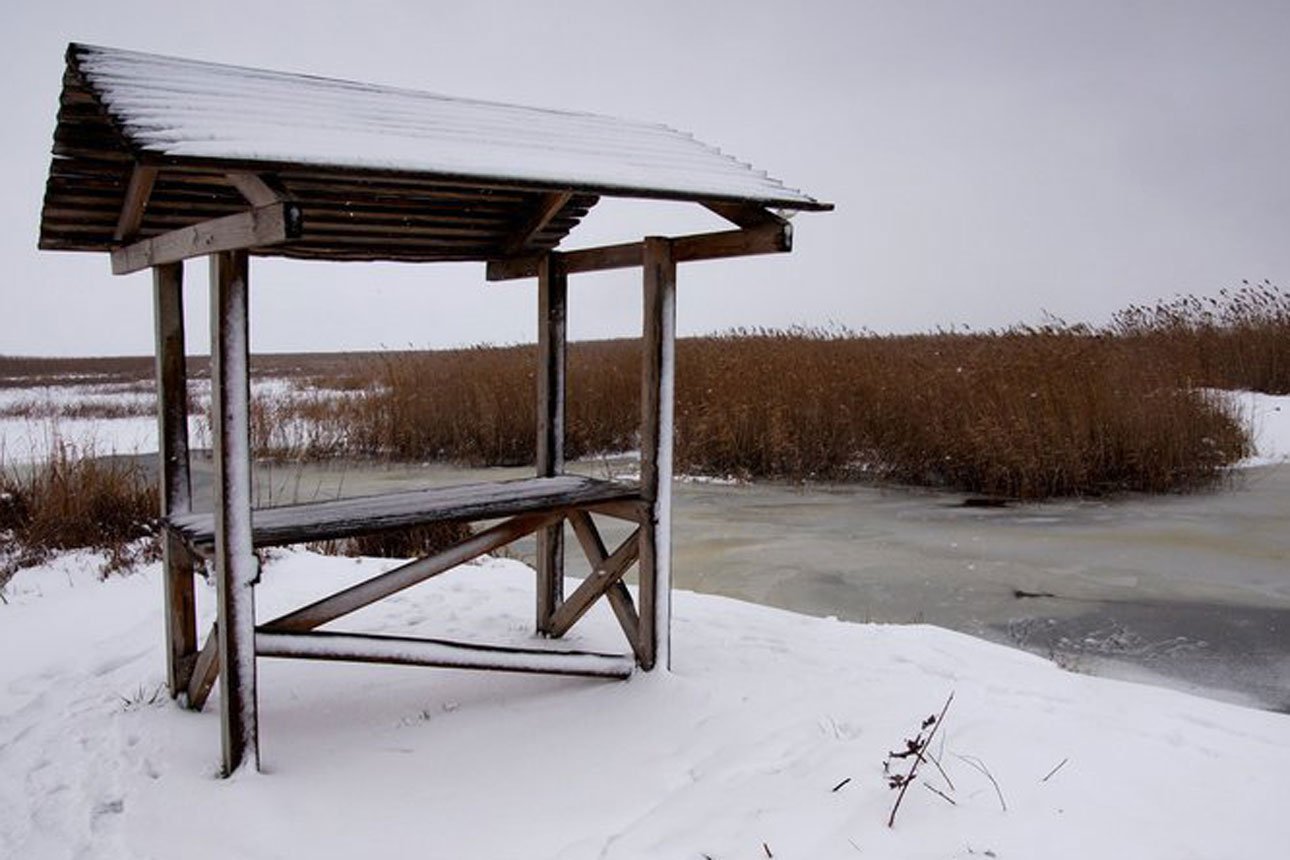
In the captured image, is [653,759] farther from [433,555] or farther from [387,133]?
[387,133]

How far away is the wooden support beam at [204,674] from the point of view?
3.52 metres

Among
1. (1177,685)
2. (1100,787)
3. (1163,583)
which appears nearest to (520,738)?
(1100,787)

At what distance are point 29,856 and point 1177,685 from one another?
175 inches

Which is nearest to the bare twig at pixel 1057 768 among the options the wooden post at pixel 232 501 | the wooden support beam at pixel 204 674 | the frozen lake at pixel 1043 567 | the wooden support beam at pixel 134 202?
the frozen lake at pixel 1043 567

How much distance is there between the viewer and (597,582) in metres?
4.29

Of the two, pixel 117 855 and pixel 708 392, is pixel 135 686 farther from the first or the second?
pixel 708 392

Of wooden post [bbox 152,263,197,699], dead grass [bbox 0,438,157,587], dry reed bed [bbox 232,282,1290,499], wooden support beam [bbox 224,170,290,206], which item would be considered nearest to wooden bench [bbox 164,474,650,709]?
wooden post [bbox 152,263,197,699]

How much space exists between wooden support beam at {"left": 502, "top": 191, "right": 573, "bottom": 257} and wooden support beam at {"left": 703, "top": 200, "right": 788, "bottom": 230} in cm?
77

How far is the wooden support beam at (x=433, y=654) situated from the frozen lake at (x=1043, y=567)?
206 centimetres

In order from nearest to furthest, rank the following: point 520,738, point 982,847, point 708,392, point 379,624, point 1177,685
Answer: point 982,847 < point 520,738 < point 1177,685 < point 379,624 < point 708,392

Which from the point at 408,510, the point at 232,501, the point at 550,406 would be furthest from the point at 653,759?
the point at 550,406

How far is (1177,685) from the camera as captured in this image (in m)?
4.39

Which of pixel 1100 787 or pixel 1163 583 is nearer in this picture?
pixel 1100 787

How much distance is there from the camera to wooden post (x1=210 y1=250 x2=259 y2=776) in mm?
3006
